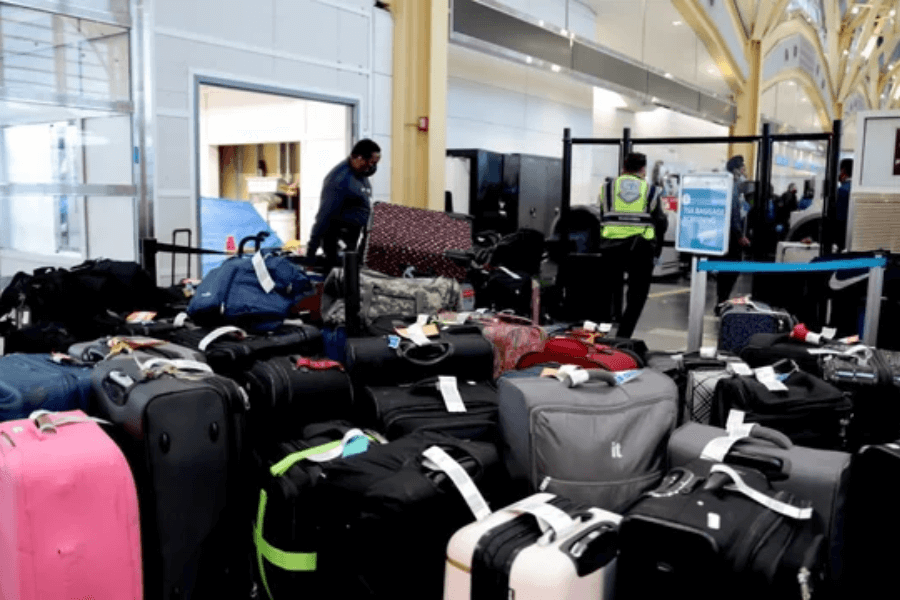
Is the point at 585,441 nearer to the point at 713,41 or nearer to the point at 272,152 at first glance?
the point at 272,152

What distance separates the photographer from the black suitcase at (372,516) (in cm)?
197

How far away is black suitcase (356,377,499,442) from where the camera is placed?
2.64 meters


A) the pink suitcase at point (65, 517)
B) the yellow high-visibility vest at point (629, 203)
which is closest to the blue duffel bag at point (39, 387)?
the pink suitcase at point (65, 517)

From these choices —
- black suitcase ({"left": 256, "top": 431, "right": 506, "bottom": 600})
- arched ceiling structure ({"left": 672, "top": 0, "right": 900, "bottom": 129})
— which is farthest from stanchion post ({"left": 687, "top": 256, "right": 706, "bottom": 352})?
arched ceiling structure ({"left": 672, "top": 0, "right": 900, "bottom": 129})

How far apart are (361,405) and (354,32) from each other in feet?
18.5

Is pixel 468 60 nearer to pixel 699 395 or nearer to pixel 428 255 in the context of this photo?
pixel 428 255

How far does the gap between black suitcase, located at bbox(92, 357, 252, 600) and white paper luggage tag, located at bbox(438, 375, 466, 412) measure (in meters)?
0.63

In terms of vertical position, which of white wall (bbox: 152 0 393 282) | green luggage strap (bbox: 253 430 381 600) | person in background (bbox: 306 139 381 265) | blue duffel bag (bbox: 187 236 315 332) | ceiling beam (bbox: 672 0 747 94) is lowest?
green luggage strap (bbox: 253 430 381 600)

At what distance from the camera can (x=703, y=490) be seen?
187 centimetres

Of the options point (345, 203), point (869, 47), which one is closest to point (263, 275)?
point (345, 203)

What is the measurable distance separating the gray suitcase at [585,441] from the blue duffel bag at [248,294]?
1.52m

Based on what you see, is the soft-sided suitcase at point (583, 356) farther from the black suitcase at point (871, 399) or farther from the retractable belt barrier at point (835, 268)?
the retractable belt barrier at point (835, 268)

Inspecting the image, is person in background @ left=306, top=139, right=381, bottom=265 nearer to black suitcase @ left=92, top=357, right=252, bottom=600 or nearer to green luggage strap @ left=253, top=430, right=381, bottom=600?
black suitcase @ left=92, top=357, right=252, bottom=600

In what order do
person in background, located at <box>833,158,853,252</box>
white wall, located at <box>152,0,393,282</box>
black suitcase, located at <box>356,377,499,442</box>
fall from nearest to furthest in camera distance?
black suitcase, located at <box>356,377,499,442</box> < white wall, located at <box>152,0,393,282</box> < person in background, located at <box>833,158,853,252</box>
